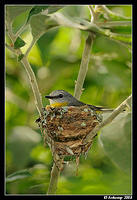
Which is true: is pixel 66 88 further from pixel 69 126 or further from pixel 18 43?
pixel 18 43

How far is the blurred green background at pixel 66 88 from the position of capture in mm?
2746

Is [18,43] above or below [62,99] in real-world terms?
above

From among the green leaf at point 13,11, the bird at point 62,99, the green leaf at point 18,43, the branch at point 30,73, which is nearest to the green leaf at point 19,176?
A: the branch at point 30,73

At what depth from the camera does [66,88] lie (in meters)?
3.54

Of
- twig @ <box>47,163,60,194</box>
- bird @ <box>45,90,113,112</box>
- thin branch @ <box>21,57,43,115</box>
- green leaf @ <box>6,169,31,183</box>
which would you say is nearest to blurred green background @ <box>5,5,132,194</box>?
green leaf @ <box>6,169,31,183</box>

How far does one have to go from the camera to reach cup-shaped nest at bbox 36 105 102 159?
253 cm

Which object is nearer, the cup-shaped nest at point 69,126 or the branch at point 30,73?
the branch at point 30,73

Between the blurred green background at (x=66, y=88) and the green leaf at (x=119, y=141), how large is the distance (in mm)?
29

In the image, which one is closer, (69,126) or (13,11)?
(13,11)

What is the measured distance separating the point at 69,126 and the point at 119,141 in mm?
602

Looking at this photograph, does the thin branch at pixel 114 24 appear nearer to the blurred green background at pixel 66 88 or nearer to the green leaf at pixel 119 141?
the blurred green background at pixel 66 88

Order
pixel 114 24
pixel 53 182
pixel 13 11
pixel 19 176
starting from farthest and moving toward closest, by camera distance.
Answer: pixel 114 24 < pixel 19 176 < pixel 53 182 < pixel 13 11

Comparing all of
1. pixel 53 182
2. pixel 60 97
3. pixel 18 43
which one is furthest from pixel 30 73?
pixel 60 97

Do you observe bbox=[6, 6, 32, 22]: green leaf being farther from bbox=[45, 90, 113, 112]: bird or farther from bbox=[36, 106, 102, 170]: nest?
bbox=[45, 90, 113, 112]: bird
